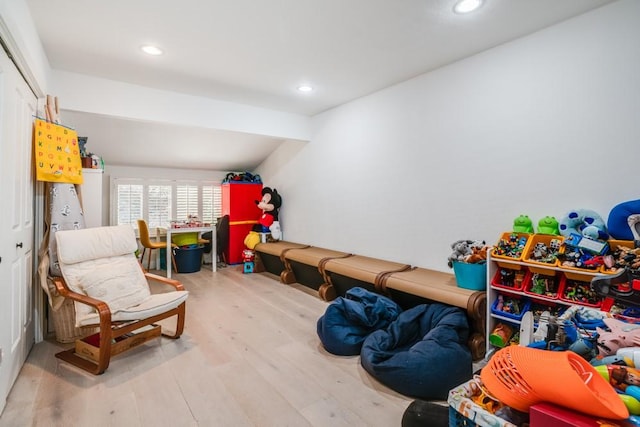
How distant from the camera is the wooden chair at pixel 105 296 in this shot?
2273 millimetres

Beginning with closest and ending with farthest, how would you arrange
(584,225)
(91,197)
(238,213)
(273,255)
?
1. (584,225)
2. (91,197)
3. (273,255)
4. (238,213)

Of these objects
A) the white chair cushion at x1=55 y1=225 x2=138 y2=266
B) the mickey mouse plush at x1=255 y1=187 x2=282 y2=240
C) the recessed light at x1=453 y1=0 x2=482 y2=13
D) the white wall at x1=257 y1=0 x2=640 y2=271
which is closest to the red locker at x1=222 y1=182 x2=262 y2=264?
the mickey mouse plush at x1=255 y1=187 x2=282 y2=240

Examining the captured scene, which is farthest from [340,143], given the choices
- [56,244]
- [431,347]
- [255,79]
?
[56,244]

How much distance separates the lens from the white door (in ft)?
5.83

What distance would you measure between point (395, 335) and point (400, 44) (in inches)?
95.2

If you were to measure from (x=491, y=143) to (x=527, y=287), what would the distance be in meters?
1.25

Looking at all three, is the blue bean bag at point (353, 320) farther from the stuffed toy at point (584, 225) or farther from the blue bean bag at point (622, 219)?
the blue bean bag at point (622, 219)

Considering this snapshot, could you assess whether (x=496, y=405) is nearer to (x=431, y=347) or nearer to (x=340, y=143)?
(x=431, y=347)

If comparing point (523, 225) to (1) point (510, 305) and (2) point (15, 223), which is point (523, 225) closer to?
(1) point (510, 305)

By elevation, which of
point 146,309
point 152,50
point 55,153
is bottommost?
point 146,309

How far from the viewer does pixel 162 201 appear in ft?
19.1

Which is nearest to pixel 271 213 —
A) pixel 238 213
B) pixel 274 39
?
pixel 238 213

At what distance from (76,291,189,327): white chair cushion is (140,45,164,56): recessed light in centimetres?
212

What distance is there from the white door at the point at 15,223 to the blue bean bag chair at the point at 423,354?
7.46ft
